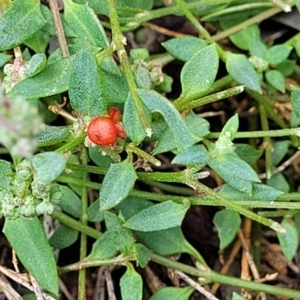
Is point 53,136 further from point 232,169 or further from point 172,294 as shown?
point 172,294

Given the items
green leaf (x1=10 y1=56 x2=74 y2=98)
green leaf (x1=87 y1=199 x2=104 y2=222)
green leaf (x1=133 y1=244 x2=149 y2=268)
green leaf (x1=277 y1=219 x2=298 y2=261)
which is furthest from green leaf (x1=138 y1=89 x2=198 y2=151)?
green leaf (x1=277 y1=219 x2=298 y2=261)

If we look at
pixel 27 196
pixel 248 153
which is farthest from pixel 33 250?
pixel 248 153

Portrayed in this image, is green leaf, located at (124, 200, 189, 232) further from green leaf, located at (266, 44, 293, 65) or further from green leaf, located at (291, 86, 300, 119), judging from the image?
green leaf, located at (266, 44, 293, 65)

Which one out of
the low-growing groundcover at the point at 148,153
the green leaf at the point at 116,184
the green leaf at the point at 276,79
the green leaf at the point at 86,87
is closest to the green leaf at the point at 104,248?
the low-growing groundcover at the point at 148,153

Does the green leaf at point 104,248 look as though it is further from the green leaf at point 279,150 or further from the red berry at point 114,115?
the green leaf at point 279,150

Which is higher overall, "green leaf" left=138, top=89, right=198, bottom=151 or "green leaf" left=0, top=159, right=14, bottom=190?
"green leaf" left=138, top=89, right=198, bottom=151

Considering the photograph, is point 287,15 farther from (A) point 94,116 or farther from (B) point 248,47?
(A) point 94,116
